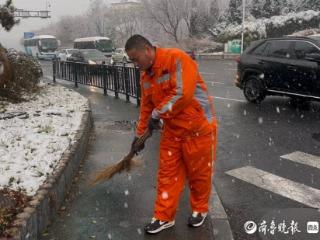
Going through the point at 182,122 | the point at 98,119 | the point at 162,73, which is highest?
the point at 162,73

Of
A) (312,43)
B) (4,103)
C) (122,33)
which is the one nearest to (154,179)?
(4,103)

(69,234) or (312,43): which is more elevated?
(312,43)

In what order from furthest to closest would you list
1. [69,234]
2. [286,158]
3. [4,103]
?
[4,103]
[286,158]
[69,234]

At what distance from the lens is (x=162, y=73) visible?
12.7 feet

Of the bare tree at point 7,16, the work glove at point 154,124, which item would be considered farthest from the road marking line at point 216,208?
the bare tree at point 7,16

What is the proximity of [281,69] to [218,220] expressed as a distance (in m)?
6.87

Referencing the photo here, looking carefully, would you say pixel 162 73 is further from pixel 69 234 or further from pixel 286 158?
pixel 286 158

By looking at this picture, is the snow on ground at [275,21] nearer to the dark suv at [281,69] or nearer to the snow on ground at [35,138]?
the dark suv at [281,69]

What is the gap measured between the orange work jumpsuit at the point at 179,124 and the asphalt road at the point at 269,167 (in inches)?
27.2

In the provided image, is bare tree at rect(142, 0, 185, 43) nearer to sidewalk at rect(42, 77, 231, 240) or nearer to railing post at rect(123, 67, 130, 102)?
railing post at rect(123, 67, 130, 102)

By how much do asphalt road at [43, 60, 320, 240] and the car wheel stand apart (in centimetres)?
51

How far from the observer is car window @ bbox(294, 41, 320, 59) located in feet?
32.9

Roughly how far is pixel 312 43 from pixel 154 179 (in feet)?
19.8

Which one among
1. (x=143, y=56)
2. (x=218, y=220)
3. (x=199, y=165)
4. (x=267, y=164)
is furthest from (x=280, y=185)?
(x=143, y=56)
